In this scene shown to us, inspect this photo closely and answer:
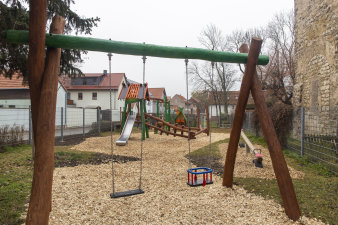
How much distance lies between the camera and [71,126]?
14.0 m

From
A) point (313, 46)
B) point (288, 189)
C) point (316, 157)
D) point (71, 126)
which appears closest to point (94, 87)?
point (71, 126)

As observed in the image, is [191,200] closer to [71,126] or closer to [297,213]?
[297,213]

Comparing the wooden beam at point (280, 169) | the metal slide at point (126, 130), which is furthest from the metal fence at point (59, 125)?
the wooden beam at point (280, 169)

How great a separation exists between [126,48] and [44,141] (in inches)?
57.8

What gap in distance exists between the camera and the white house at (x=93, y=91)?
92.0 feet

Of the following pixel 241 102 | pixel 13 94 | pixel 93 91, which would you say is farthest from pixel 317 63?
pixel 93 91

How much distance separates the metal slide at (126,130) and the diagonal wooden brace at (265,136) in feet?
20.4

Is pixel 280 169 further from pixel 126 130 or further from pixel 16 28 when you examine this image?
pixel 126 130

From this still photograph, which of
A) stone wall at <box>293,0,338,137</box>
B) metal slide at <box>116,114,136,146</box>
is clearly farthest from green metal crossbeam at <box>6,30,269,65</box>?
metal slide at <box>116,114,136,146</box>

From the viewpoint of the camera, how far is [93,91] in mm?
28359

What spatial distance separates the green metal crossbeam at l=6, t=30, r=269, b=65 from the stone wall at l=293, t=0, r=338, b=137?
17.5ft

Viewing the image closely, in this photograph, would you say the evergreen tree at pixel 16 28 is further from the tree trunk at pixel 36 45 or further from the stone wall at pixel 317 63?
the stone wall at pixel 317 63

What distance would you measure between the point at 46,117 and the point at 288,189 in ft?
9.44

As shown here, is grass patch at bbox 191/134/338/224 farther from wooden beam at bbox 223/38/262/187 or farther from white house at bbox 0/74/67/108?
white house at bbox 0/74/67/108
